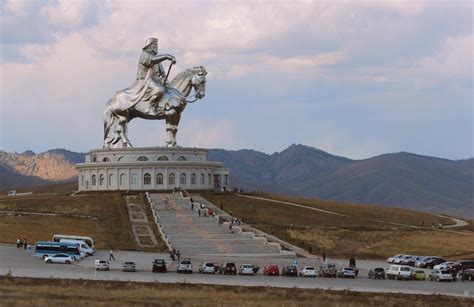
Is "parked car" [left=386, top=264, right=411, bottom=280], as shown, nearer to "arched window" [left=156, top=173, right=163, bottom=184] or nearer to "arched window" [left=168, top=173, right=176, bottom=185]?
"arched window" [left=168, top=173, right=176, bottom=185]

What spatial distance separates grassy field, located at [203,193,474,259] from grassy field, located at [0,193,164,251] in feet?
38.6

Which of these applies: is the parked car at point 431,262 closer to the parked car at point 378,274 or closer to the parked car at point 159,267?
the parked car at point 378,274

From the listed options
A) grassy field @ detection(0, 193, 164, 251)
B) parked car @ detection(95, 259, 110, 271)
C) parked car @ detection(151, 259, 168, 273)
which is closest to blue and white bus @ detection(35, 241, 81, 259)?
parked car @ detection(95, 259, 110, 271)

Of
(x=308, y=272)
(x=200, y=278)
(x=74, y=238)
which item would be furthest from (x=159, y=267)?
(x=74, y=238)

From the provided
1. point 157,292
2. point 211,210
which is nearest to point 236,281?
point 157,292

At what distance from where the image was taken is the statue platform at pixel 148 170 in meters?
107

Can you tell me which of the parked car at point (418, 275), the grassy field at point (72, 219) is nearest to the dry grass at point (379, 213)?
the grassy field at point (72, 219)

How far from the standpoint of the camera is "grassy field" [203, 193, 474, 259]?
79938mm

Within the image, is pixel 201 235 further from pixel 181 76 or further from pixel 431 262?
pixel 181 76

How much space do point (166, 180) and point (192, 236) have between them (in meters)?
26.1

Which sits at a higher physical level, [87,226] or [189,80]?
[189,80]

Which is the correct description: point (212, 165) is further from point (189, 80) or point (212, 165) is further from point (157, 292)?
point (157, 292)

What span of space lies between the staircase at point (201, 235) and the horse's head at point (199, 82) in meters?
Answer: 17.4

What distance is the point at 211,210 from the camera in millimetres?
94188
